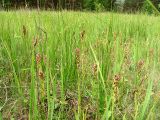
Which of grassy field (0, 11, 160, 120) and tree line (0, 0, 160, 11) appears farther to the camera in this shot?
tree line (0, 0, 160, 11)

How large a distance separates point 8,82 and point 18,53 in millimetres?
432

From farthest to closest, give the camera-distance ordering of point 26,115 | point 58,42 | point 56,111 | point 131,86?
point 58,42, point 131,86, point 56,111, point 26,115

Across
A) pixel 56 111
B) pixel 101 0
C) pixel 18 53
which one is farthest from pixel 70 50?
pixel 101 0

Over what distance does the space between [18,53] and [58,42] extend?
1.21ft

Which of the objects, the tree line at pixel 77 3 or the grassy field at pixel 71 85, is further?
the tree line at pixel 77 3

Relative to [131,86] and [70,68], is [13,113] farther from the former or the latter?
[131,86]

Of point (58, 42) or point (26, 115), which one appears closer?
point (26, 115)

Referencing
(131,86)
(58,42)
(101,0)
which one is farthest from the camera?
(101,0)

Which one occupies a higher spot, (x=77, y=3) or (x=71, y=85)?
(x=77, y=3)

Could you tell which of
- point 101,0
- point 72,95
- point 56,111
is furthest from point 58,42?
point 101,0

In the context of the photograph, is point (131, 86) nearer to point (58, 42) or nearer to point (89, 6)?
point (58, 42)

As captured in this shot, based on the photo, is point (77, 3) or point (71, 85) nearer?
point (71, 85)

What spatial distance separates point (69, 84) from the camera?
1665 millimetres

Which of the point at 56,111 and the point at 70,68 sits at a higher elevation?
the point at 70,68
